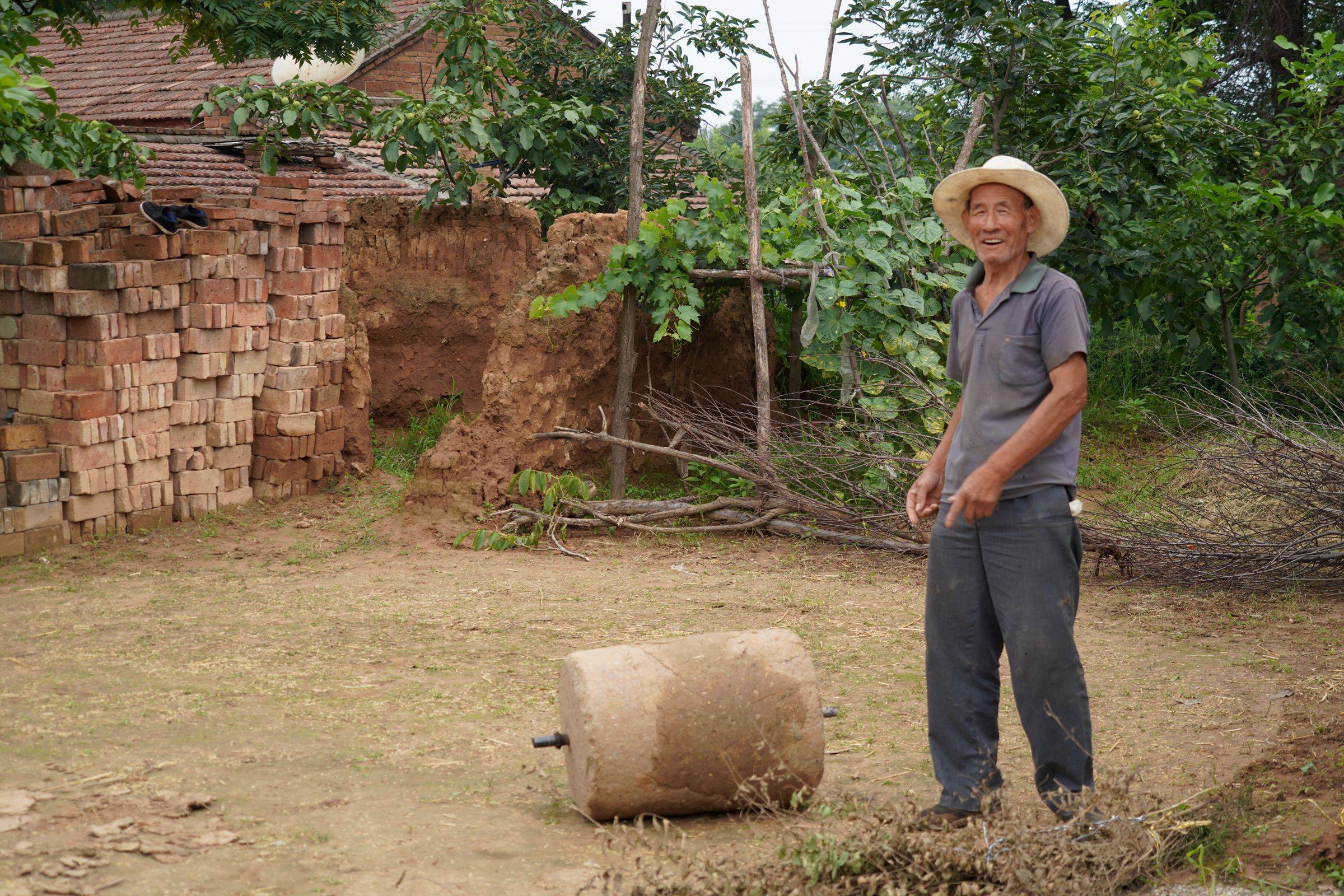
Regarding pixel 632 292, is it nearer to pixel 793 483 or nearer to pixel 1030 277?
pixel 793 483

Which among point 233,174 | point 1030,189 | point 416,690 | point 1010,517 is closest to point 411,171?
point 233,174

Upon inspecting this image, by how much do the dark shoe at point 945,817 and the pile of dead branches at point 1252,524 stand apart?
3438 millimetres

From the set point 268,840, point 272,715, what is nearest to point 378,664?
point 272,715

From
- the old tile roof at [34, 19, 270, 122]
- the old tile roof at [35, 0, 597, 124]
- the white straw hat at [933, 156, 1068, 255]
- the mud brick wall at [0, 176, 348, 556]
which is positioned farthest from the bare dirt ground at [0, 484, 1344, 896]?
the old tile roof at [34, 19, 270, 122]

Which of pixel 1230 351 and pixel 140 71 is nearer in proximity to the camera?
pixel 1230 351

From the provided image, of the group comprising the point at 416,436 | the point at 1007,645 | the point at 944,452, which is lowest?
the point at 1007,645

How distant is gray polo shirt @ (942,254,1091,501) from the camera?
317 centimetres

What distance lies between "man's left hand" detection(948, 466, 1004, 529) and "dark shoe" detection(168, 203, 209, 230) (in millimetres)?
5954

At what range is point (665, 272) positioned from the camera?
794 cm

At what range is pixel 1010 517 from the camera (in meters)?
3.21

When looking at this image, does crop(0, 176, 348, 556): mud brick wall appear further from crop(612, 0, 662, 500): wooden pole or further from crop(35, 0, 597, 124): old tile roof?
crop(35, 0, 597, 124): old tile roof

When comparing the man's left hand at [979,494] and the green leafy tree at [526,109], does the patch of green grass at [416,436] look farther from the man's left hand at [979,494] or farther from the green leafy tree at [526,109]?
the man's left hand at [979,494]

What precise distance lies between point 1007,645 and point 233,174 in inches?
409

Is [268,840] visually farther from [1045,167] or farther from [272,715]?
[1045,167]
